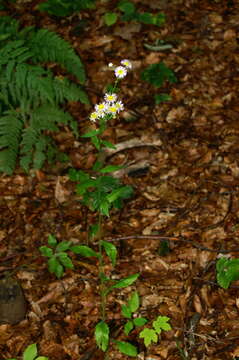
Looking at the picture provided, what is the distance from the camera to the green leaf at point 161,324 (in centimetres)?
272

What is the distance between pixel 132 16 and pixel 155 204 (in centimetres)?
246

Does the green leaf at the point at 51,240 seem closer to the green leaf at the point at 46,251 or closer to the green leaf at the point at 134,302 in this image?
the green leaf at the point at 46,251

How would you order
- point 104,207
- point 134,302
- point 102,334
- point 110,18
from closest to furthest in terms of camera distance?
point 104,207, point 102,334, point 134,302, point 110,18

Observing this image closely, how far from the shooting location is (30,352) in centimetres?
270

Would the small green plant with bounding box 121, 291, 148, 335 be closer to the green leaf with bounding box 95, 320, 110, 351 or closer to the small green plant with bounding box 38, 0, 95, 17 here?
the green leaf with bounding box 95, 320, 110, 351

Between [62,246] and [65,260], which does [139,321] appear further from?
[62,246]

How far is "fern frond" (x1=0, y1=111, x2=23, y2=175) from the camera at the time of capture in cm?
364

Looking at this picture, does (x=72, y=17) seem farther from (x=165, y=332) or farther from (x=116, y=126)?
(x=165, y=332)

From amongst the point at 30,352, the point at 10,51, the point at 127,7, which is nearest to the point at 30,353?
the point at 30,352

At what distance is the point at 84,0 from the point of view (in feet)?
16.3

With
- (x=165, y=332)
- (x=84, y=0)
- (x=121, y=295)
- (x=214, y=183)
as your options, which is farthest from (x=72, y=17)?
(x=165, y=332)

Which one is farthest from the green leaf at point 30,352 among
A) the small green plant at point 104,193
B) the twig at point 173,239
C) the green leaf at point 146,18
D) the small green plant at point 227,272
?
the green leaf at point 146,18

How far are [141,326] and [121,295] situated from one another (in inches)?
10.9

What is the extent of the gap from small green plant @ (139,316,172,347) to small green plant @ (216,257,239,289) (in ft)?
1.40
